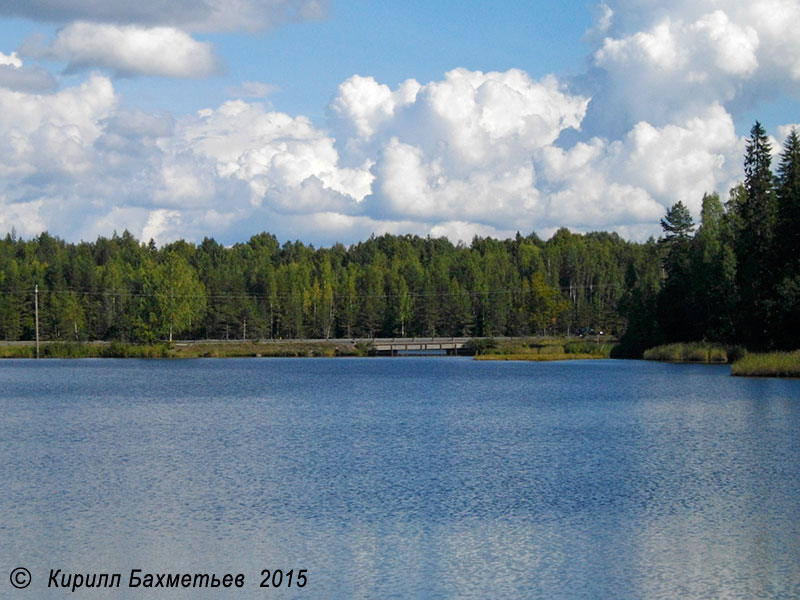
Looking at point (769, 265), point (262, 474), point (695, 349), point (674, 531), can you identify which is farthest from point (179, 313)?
point (674, 531)

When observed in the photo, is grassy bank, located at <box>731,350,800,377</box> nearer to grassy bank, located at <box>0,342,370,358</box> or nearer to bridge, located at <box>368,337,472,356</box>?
grassy bank, located at <box>0,342,370,358</box>

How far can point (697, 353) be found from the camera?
3639 inches

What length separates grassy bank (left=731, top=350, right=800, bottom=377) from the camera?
6397 centimetres

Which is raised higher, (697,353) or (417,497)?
(697,353)

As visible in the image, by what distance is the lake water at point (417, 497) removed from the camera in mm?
17781

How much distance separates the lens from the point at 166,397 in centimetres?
5859

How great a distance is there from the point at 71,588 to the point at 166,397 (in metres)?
42.6

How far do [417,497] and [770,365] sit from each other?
48082 millimetres

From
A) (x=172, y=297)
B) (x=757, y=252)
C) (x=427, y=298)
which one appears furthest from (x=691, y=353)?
(x=427, y=298)

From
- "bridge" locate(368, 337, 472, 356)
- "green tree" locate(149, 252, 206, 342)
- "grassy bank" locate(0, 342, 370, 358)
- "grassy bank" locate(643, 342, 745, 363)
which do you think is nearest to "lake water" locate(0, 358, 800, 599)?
"grassy bank" locate(643, 342, 745, 363)

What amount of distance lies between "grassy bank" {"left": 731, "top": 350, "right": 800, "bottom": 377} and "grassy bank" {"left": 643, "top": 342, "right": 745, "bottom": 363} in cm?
1731

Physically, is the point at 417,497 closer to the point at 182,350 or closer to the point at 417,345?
the point at 182,350

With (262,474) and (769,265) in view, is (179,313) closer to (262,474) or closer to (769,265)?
(769,265)

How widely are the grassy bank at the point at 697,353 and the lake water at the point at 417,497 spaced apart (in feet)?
128
